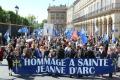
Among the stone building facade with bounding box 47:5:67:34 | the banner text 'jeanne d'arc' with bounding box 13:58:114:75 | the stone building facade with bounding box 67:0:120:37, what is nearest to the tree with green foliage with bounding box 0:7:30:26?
the stone building facade with bounding box 67:0:120:37

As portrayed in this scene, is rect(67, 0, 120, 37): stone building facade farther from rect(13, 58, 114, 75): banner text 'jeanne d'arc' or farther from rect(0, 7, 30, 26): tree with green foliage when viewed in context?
rect(13, 58, 114, 75): banner text 'jeanne d'arc'

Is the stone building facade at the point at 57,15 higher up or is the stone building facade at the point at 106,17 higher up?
the stone building facade at the point at 57,15

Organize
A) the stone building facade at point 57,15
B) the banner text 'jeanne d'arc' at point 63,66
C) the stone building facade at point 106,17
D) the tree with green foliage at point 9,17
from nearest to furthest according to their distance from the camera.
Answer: the banner text 'jeanne d'arc' at point 63,66, the stone building facade at point 106,17, the tree with green foliage at point 9,17, the stone building facade at point 57,15

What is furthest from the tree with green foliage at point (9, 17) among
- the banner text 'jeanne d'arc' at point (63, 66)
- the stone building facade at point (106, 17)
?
the banner text 'jeanne d'arc' at point (63, 66)

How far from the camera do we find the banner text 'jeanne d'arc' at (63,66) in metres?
22.2

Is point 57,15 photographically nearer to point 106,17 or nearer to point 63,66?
point 106,17

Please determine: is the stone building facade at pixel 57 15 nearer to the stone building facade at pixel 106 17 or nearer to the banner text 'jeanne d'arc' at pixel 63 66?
the stone building facade at pixel 106 17

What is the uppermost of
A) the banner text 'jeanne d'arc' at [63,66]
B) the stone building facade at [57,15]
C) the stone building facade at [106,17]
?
the stone building facade at [57,15]

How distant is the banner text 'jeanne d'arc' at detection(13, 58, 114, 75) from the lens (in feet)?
72.9

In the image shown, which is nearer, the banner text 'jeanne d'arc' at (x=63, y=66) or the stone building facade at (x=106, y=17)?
the banner text 'jeanne d'arc' at (x=63, y=66)

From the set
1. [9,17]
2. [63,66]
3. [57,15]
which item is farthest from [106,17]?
[57,15]

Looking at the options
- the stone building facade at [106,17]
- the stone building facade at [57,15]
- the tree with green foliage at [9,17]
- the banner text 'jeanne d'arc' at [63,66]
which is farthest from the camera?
the stone building facade at [57,15]

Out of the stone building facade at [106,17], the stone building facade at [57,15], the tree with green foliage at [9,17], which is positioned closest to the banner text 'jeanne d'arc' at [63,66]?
the stone building facade at [106,17]

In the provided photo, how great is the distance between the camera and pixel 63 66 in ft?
73.5
